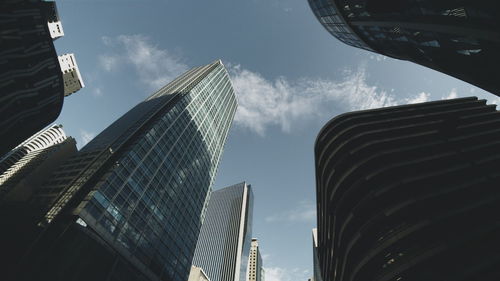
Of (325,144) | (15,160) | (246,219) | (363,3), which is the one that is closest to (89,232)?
(325,144)

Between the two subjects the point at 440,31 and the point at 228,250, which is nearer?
the point at 440,31

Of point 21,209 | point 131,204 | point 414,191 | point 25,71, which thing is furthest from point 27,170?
point 414,191

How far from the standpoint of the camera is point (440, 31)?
20391 mm

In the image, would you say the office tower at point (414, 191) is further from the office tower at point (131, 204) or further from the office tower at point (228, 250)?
the office tower at point (228, 250)

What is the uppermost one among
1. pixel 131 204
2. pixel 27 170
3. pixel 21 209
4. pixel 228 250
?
pixel 228 250

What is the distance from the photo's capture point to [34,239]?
39.2 m

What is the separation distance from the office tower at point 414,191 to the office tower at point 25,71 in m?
51.8

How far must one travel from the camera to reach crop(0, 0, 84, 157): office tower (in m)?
38.0

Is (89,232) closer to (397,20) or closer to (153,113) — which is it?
(153,113)

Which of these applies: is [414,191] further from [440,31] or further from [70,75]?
[70,75]

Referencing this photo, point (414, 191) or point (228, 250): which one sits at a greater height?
point (228, 250)

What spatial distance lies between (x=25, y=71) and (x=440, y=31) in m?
57.0

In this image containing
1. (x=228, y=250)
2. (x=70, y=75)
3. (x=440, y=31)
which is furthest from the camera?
(x=228, y=250)

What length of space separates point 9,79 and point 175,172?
39.0 meters
